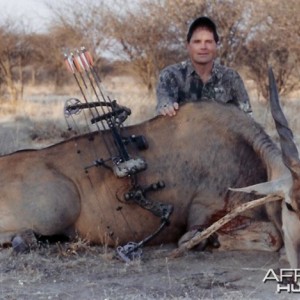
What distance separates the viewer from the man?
5801mm

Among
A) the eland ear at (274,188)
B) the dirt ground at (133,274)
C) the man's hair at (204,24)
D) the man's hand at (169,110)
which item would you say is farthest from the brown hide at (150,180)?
the man's hair at (204,24)

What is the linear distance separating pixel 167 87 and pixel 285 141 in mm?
1730

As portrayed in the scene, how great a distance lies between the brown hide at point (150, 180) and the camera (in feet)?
16.6

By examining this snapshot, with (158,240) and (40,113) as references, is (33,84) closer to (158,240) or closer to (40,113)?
(40,113)

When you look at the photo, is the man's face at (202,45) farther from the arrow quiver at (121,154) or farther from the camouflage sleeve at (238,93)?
the arrow quiver at (121,154)

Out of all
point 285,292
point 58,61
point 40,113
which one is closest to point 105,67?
point 58,61

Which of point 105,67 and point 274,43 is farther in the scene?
point 105,67

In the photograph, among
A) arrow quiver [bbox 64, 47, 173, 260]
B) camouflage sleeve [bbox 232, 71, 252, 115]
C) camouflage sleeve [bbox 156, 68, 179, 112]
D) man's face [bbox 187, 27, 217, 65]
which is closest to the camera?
arrow quiver [bbox 64, 47, 173, 260]

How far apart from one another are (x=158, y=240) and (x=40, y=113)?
1138 cm

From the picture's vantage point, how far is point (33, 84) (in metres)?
31.1

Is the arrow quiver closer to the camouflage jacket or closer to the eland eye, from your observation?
the camouflage jacket

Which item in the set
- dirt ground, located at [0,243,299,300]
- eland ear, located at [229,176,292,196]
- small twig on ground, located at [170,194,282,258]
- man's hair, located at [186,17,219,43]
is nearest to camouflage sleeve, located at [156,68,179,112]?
man's hair, located at [186,17,219,43]

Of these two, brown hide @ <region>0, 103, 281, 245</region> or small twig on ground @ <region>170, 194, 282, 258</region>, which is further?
brown hide @ <region>0, 103, 281, 245</region>

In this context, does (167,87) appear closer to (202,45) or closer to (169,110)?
(202,45)
